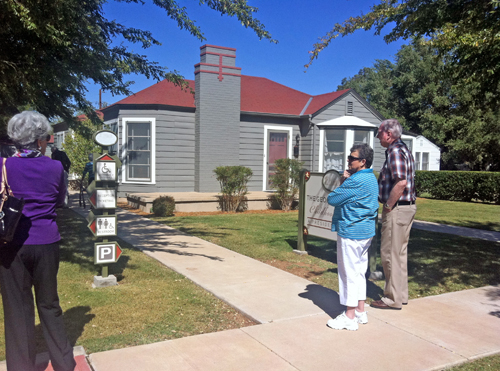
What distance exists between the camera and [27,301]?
3057mm

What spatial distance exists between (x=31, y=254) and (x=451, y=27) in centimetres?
575

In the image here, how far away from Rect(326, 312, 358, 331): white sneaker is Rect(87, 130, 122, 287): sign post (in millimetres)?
2775

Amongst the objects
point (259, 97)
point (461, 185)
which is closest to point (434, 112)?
point (461, 185)

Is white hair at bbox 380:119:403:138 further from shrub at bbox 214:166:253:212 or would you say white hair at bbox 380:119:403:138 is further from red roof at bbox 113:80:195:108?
red roof at bbox 113:80:195:108

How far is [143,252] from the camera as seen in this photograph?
24.9 feet

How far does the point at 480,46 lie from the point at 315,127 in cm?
1076

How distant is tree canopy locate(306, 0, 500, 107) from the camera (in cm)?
597

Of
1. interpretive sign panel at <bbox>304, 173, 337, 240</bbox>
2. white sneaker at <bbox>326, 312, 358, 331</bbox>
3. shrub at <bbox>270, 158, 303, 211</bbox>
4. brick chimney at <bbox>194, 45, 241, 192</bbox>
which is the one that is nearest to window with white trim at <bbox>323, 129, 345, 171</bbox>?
shrub at <bbox>270, 158, 303, 211</bbox>

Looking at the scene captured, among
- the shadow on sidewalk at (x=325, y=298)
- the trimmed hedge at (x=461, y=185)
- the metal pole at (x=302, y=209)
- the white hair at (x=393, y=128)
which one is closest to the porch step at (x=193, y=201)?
the metal pole at (x=302, y=209)

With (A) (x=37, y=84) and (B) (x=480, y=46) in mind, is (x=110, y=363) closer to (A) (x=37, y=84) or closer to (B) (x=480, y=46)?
(A) (x=37, y=84)

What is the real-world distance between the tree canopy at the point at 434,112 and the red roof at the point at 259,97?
19.8 ft

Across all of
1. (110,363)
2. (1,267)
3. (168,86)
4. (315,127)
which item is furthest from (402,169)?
(168,86)

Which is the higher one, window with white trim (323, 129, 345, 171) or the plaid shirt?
window with white trim (323, 129, 345, 171)

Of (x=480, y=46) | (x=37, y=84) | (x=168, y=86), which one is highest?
(x=168, y=86)
